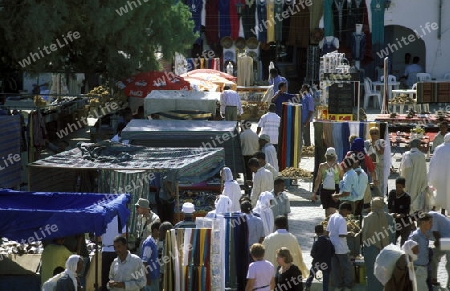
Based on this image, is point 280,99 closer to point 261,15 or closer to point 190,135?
point 190,135

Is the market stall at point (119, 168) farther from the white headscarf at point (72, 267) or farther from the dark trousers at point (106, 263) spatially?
the white headscarf at point (72, 267)

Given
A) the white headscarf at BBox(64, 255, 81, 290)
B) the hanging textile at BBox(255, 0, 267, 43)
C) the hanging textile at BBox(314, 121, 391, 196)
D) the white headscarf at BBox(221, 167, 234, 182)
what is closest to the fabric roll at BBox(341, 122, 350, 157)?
the hanging textile at BBox(314, 121, 391, 196)

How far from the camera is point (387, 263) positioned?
13227mm

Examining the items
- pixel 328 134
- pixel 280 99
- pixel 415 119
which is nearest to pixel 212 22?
pixel 415 119

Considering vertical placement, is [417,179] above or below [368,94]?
below

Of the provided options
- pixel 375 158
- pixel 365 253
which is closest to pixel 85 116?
pixel 375 158

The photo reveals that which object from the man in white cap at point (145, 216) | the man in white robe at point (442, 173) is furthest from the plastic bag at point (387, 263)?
the man in white robe at point (442, 173)

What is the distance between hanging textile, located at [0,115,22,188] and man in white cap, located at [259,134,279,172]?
421 cm

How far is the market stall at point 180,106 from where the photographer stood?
2312 cm

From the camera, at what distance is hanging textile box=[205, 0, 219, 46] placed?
39062mm

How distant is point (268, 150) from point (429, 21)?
19619 millimetres

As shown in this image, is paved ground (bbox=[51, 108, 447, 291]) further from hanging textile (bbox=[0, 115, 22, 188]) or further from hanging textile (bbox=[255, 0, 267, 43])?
hanging textile (bbox=[255, 0, 267, 43])

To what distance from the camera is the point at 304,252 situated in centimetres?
1728

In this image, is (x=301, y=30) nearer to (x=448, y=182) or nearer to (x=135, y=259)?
(x=448, y=182)
